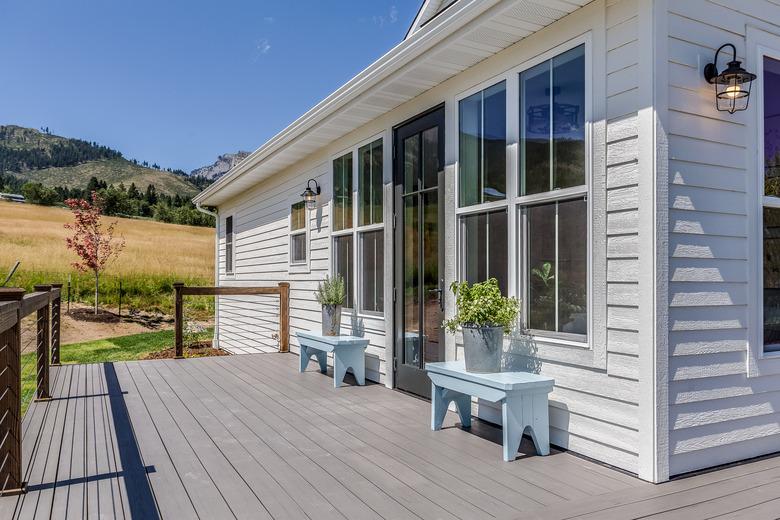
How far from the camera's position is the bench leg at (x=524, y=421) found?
310 centimetres

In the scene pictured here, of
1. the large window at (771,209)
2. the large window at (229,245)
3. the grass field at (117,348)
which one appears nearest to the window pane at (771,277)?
the large window at (771,209)

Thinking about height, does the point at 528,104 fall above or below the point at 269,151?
below

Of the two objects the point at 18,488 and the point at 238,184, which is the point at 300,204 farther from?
the point at 18,488

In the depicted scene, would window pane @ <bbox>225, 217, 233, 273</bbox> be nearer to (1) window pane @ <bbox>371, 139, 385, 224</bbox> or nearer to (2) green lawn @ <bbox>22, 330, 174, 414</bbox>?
(2) green lawn @ <bbox>22, 330, 174, 414</bbox>

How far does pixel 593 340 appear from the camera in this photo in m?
3.07

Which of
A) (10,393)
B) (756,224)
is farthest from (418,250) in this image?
(10,393)

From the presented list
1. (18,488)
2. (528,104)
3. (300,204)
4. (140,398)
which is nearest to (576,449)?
(528,104)

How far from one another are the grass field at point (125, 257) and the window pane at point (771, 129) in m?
18.3

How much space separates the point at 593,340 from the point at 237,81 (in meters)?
41.6

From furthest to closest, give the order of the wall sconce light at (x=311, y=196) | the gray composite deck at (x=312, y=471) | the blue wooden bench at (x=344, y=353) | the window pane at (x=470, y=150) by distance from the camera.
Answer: the wall sconce light at (x=311, y=196), the blue wooden bench at (x=344, y=353), the window pane at (x=470, y=150), the gray composite deck at (x=312, y=471)

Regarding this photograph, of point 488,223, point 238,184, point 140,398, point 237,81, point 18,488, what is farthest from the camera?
point 237,81

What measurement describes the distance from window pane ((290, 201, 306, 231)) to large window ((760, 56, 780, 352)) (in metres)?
5.37

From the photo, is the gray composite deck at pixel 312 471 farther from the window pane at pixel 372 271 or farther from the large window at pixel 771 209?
the window pane at pixel 372 271

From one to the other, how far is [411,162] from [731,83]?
2618 mm
